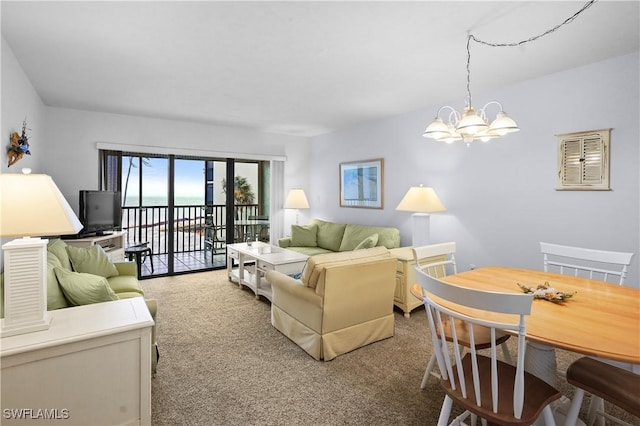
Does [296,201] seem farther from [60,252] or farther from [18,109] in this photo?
[18,109]

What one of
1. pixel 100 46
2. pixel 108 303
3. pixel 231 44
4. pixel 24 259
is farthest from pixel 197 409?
pixel 100 46

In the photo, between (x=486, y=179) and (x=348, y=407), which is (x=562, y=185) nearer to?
(x=486, y=179)

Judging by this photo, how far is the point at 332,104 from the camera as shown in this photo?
4270 millimetres

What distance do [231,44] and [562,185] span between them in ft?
10.8

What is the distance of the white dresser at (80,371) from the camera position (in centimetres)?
141

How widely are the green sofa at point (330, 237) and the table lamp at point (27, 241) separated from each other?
360 cm

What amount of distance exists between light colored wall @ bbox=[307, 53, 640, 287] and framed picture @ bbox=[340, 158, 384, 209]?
0.60 feet

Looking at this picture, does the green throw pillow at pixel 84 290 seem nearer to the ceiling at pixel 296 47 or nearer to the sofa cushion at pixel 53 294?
the sofa cushion at pixel 53 294

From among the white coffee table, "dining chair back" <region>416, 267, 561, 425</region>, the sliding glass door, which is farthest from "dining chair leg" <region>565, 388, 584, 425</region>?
the sliding glass door

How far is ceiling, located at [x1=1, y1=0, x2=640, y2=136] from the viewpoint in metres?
2.11

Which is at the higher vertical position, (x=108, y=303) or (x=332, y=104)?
(x=332, y=104)

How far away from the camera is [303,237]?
18.1 ft

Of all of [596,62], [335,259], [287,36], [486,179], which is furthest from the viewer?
[486,179]

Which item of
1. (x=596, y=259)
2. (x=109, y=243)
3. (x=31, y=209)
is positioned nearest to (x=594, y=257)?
(x=596, y=259)
